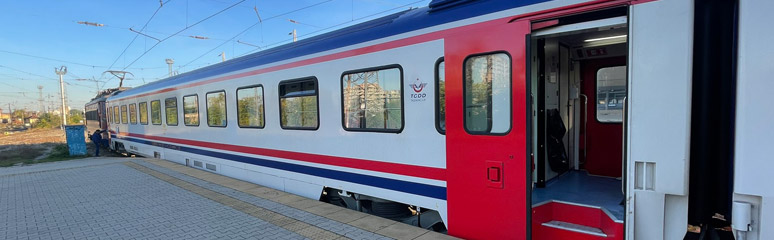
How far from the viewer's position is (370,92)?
4574 mm

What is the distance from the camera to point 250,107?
6.89 meters

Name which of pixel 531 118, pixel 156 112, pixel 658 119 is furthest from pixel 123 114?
pixel 658 119

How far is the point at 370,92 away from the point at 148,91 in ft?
34.4

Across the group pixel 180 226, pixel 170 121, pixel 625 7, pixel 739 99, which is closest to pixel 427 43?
pixel 625 7

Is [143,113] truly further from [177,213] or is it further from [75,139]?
[177,213]

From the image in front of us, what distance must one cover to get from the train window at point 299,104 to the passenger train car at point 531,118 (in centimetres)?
3

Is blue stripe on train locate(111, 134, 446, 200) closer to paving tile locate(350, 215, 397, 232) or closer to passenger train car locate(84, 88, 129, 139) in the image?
paving tile locate(350, 215, 397, 232)

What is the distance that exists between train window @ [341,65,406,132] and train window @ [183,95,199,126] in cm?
553

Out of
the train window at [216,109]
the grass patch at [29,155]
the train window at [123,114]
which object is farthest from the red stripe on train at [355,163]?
the grass patch at [29,155]

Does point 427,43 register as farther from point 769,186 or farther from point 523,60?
point 769,186

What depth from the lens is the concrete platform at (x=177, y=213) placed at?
4508 mm

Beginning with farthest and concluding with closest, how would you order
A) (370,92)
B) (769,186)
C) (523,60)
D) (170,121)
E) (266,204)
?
(170,121), (266,204), (370,92), (523,60), (769,186)

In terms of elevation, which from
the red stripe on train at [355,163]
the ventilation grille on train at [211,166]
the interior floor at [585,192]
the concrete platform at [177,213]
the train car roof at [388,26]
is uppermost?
the train car roof at [388,26]

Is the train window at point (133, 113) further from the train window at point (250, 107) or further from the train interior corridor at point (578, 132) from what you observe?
the train interior corridor at point (578, 132)
